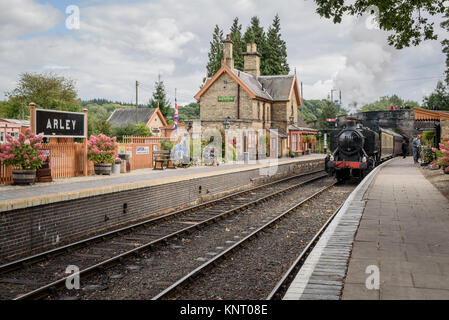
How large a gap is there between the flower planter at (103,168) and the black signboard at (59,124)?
1.26m

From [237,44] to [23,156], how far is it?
154 ft

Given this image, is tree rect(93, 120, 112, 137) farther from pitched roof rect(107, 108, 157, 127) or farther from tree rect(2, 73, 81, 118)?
pitched roof rect(107, 108, 157, 127)

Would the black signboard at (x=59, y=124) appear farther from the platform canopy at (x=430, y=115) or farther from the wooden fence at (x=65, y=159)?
the platform canopy at (x=430, y=115)

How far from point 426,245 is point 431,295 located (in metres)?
2.42

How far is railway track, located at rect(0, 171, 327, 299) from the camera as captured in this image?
19.1ft

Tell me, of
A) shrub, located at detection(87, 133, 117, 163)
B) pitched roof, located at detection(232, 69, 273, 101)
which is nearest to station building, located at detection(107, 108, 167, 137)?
pitched roof, located at detection(232, 69, 273, 101)

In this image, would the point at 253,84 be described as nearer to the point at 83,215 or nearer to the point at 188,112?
the point at 83,215

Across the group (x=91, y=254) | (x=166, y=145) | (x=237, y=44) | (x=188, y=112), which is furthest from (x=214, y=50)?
(x=91, y=254)

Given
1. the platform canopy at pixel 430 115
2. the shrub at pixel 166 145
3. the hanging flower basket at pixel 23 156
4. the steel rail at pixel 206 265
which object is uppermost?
the platform canopy at pixel 430 115

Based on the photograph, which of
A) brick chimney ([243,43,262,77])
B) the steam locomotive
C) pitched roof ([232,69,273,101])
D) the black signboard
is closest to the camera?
the black signboard

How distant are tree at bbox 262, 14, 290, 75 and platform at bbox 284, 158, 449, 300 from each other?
4882 centimetres

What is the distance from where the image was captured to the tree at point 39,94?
138 ft

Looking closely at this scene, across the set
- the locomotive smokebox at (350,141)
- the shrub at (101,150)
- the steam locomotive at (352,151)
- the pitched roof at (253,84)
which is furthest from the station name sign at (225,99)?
the shrub at (101,150)
